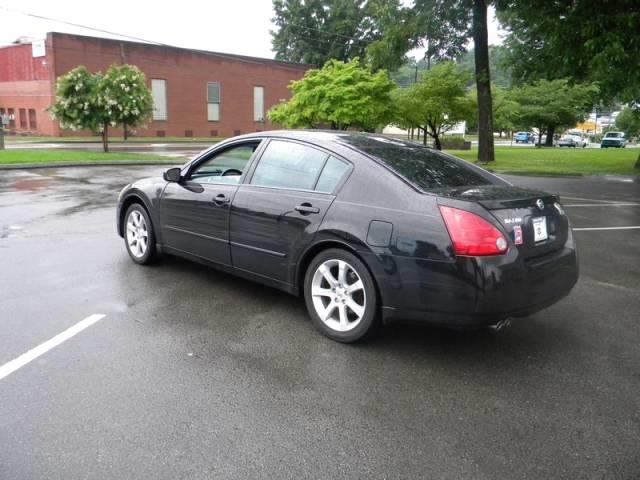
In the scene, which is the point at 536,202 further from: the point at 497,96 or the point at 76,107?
the point at 497,96

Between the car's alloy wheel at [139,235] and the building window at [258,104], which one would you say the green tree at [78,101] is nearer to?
the car's alloy wheel at [139,235]

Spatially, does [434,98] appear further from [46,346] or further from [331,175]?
[46,346]

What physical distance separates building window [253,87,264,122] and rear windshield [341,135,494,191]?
55363 mm

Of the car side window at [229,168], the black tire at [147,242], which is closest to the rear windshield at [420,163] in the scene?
the car side window at [229,168]

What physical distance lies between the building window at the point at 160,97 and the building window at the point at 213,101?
4.66 metres

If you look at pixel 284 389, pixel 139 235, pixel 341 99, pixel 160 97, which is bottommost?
pixel 284 389

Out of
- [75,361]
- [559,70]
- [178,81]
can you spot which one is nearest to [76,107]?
[559,70]

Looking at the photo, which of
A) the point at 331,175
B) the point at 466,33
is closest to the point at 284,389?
the point at 331,175

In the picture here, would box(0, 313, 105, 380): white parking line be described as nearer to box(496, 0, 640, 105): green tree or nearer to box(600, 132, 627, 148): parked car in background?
box(496, 0, 640, 105): green tree

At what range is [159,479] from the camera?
2650mm

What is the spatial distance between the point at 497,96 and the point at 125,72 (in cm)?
2892

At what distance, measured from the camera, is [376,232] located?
4043 millimetres

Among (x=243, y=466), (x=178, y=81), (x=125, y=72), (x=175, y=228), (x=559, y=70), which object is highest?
(x=178, y=81)

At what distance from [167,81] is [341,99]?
31.4 metres
